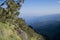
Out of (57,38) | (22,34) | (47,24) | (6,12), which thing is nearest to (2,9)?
(6,12)

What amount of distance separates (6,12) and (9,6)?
3.49 ft

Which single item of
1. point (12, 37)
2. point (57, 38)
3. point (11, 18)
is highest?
point (12, 37)

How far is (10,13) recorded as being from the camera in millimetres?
33938

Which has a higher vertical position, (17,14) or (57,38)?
(17,14)

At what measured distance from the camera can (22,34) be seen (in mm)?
26656

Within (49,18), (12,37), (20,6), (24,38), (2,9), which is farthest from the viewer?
(49,18)

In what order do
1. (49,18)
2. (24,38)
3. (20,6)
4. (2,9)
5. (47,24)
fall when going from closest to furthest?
(24,38)
(2,9)
(20,6)
(47,24)
(49,18)

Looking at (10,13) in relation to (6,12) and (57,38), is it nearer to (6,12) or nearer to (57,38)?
(6,12)

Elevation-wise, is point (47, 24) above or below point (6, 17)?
below

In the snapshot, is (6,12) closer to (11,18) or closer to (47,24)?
(11,18)

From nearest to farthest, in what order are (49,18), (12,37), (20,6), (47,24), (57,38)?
(12,37) → (20,6) → (57,38) → (47,24) → (49,18)

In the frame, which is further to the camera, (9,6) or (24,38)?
(9,6)

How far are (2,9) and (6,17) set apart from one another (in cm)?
120

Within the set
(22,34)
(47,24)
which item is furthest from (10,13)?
(47,24)
